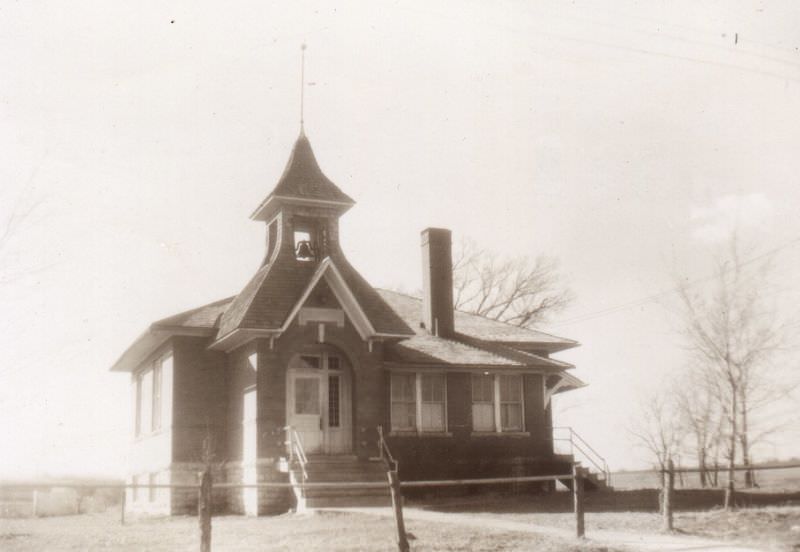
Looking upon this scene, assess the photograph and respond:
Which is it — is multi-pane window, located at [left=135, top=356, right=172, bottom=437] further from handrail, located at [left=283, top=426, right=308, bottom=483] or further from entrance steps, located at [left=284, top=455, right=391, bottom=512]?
entrance steps, located at [left=284, top=455, right=391, bottom=512]

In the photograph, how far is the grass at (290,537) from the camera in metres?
14.3

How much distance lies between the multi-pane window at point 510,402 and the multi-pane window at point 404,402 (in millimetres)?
2777

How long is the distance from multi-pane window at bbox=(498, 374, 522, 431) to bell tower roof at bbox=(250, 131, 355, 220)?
7028mm

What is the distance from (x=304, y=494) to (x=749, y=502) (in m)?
10.5

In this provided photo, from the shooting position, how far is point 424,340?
28469 mm

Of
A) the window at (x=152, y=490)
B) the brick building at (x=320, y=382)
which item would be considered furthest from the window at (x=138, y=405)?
the window at (x=152, y=490)

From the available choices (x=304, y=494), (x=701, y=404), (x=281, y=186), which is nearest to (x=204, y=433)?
(x=304, y=494)

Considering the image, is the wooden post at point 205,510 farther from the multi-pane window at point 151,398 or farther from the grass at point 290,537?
the multi-pane window at point 151,398

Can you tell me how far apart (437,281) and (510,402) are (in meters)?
4.53

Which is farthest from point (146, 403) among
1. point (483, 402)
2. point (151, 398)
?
point (483, 402)

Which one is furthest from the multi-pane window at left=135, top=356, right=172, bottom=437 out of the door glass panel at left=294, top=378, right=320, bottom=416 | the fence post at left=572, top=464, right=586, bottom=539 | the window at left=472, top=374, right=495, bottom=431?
the fence post at left=572, top=464, right=586, bottom=539

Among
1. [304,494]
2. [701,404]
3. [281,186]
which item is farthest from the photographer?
[701,404]

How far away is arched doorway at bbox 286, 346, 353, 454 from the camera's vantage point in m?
24.9

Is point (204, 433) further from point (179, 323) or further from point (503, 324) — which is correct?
point (503, 324)
